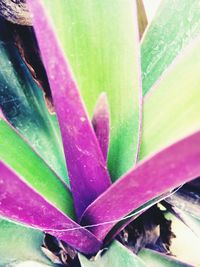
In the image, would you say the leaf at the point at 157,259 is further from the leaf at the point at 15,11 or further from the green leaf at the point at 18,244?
the leaf at the point at 15,11

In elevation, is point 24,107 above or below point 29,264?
above

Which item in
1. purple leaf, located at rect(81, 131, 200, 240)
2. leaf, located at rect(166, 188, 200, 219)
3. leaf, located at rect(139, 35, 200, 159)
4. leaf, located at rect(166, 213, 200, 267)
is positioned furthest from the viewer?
leaf, located at rect(166, 213, 200, 267)

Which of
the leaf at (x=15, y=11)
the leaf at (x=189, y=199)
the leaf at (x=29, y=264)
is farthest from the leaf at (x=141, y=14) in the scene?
the leaf at (x=29, y=264)

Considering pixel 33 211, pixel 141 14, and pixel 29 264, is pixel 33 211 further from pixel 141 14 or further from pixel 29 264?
pixel 141 14

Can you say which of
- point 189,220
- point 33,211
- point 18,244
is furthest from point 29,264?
point 189,220

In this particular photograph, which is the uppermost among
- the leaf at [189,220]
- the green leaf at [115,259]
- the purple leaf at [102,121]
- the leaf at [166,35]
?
the purple leaf at [102,121]

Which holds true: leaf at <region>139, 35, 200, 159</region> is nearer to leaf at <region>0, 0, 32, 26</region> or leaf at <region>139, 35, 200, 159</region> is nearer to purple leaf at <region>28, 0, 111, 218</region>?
purple leaf at <region>28, 0, 111, 218</region>

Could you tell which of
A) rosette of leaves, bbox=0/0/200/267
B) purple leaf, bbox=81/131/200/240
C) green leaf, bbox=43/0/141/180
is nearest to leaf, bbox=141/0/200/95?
rosette of leaves, bbox=0/0/200/267

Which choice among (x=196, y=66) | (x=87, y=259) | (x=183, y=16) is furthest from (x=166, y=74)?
(x=87, y=259)
